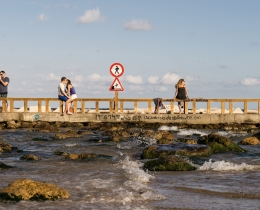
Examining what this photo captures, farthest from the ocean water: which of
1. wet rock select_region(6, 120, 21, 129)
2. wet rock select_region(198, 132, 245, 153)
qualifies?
wet rock select_region(6, 120, 21, 129)

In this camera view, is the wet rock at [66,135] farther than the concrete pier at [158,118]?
No

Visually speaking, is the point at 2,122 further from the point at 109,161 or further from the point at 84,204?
the point at 84,204

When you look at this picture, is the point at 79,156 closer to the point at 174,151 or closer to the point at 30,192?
the point at 174,151

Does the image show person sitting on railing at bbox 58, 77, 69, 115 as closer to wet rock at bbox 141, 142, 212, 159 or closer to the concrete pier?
the concrete pier

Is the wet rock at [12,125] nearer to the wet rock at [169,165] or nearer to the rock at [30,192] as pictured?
the wet rock at [169,165]

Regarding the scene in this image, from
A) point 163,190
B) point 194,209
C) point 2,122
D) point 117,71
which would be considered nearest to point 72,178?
point 163,190

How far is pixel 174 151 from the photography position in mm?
13125

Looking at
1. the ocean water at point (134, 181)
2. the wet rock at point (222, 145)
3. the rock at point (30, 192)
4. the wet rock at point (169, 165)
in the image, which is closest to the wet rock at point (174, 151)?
the ocean water at point (134, 181)

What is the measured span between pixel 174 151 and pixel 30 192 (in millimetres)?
5940

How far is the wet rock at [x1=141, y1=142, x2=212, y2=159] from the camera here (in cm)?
1309

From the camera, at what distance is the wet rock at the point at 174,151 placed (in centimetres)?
1309

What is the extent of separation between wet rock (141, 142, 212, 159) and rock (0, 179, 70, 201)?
5.27m

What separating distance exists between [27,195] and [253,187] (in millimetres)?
4105

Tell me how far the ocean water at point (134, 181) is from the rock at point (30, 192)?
17 centimetres
